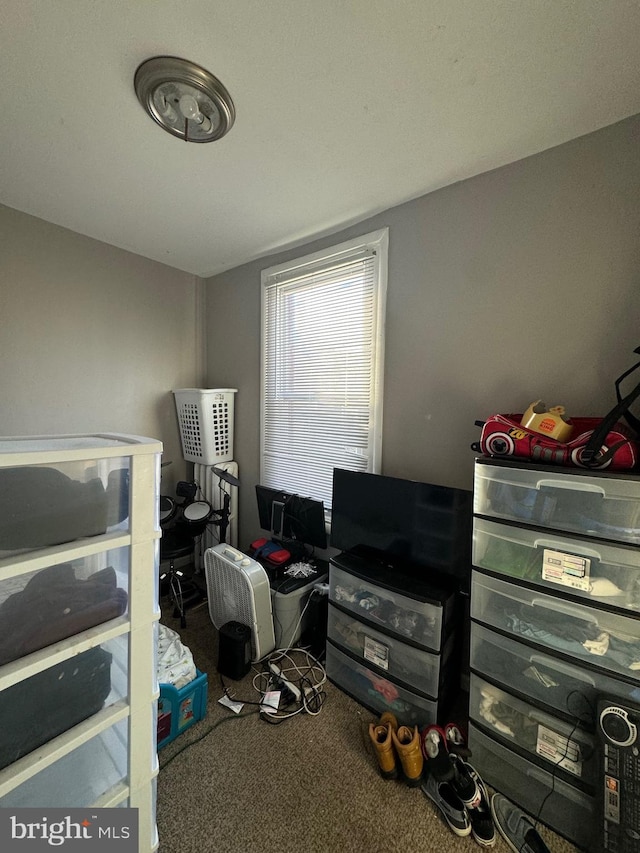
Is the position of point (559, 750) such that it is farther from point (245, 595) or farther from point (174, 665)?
point (174, 665)

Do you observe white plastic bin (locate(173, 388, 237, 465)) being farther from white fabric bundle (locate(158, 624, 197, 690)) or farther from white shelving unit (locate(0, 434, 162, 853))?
white shelving unit (locate(0, 434, 162, 853))

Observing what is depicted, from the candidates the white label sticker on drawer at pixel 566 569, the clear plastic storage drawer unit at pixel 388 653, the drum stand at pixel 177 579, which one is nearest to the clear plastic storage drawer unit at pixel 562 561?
the white label sticker on drawer at pixel 566 569

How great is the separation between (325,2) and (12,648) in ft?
5.87

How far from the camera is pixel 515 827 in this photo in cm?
108

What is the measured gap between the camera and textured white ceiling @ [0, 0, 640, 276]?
2.94ft

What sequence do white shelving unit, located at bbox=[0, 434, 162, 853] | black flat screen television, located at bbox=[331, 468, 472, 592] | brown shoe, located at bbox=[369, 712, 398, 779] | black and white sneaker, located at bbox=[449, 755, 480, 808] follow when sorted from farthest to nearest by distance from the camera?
1. black flat screen television, located at bbox=[331, 468, 472, 592]
2. brown shoe, located at bbox=[369, 712, 398, 779]
3. black and white sneaker, located at bbox=[449, 755, 480, 808]
4. white shelving unit, located at bbox=[0, 434, 162, 853]

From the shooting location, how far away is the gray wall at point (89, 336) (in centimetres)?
191

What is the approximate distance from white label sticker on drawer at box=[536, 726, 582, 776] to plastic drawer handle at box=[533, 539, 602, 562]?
62 cm

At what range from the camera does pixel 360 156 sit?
1.40 metres

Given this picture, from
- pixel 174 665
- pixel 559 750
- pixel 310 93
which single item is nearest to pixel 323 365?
pixel 310 93

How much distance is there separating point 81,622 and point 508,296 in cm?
192

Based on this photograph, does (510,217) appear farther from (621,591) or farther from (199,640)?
(199,640)

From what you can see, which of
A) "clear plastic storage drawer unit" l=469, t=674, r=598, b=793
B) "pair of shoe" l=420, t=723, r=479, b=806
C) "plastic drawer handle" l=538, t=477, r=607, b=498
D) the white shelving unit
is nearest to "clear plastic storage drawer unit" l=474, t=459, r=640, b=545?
"plastic drawer handle" l=538, t=477, r=607, b=498

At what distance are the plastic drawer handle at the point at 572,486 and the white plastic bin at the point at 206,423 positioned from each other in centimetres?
213
